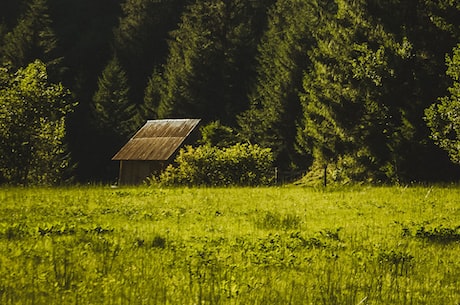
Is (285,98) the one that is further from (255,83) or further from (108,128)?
(108,128)

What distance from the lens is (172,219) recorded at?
40.3 ft

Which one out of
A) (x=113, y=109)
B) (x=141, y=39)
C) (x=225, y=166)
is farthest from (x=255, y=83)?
(x=225, y=166)

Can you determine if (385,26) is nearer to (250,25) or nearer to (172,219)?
(172,219)

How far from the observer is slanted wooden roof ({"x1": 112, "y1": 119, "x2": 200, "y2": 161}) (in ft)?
146

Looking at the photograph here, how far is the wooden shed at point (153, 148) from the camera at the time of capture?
4450cm

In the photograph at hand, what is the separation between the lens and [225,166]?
29.2 metres

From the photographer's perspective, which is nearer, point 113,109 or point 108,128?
point 108,128

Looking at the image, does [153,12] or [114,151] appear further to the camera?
[153,12]

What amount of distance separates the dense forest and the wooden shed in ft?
16.5

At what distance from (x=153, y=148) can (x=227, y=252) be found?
3770 centimetres

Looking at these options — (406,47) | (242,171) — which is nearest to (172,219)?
(242,171)

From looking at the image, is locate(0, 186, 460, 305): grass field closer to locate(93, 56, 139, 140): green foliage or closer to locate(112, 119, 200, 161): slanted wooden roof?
locate(112, 119, 200, 161): slanted wooden roof

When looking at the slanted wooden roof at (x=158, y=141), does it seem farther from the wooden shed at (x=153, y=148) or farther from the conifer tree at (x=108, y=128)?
the conifer tree at (x=108, y=128)

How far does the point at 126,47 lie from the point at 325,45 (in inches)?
2172
